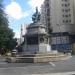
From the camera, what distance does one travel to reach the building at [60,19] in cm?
10931

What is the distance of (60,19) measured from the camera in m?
127

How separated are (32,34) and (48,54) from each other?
4.47 m

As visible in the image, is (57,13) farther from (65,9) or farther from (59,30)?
Result: (59,30)

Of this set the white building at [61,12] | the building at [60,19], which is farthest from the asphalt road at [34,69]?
the white building at [61,12]

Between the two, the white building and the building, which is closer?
the building

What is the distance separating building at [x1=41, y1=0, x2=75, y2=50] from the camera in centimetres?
10931

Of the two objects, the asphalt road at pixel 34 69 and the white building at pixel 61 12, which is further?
the white building at pixel 61 12

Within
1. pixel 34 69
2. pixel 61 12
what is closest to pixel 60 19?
pixel 61 12

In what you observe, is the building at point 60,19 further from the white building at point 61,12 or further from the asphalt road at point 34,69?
Result: the asphalt road at point 34,69

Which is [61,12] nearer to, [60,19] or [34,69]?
[60,19]

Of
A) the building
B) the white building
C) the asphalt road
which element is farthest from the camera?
the white building

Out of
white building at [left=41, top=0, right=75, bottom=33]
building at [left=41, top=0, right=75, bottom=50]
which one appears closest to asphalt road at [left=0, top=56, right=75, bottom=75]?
building at [left=41, top=0, right=75, bottom=50]

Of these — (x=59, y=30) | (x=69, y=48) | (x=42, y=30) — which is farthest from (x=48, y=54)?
(x=59, y=30)

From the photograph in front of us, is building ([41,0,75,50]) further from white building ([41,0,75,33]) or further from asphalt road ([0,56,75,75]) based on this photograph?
asphalt road ([0,56,75,75])
